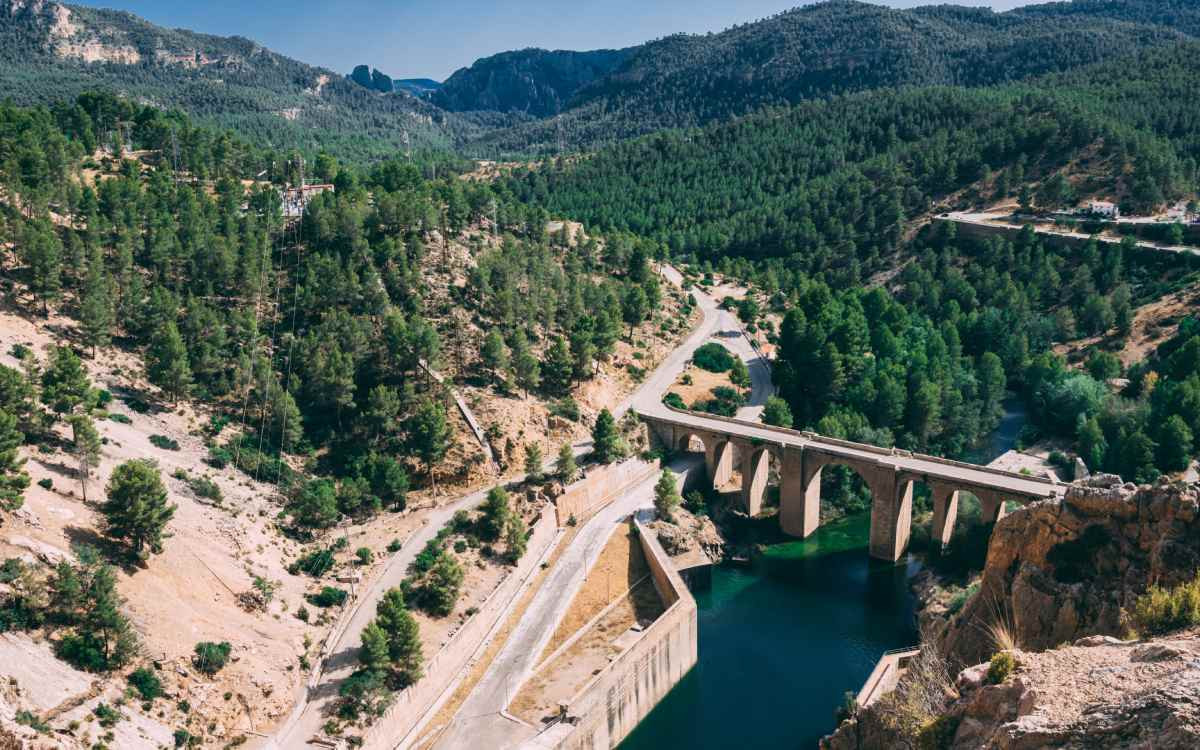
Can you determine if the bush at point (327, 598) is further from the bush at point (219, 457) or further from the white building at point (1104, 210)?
the white building at point (1104, 210)

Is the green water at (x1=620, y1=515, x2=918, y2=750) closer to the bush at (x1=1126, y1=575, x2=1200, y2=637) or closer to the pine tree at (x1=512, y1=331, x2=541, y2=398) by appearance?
the pine tree at (x1=512, y1=331, x2=541, y2=398)

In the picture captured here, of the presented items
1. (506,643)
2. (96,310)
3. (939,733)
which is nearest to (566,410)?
(506,643)

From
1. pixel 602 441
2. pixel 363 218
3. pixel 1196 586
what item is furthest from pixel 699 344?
pixel 1196 586

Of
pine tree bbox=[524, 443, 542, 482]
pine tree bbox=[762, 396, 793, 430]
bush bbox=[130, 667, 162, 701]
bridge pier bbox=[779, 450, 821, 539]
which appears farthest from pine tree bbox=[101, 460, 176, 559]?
pine tree bbox=[762, 396, 793, 430]

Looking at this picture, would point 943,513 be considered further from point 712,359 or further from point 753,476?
point 712,359

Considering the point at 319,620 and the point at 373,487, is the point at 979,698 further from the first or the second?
the point at 373,487

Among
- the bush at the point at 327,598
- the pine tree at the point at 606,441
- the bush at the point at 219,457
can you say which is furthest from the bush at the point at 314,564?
the pine tree at the point at 606,441
